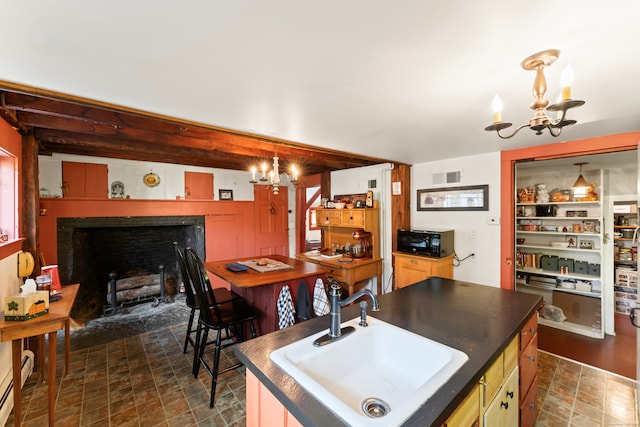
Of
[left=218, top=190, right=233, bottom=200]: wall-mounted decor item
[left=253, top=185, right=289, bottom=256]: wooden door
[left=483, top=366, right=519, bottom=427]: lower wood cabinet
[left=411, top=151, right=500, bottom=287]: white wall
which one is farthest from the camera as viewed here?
[left=253, top=185, right=289, bottom=256]: wooden door

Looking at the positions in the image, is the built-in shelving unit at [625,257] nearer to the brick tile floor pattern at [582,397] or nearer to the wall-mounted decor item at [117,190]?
the brick tile floor pattern at [582,397]

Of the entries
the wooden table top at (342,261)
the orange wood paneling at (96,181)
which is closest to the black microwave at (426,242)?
the wooden table top at (342,261)

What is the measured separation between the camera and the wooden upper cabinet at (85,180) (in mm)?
3195

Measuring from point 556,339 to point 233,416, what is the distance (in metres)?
3.39

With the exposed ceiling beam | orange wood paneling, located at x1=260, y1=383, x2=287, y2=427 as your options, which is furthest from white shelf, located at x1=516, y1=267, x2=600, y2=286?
orange wood paneling, located at x1=260, y1=383, x2=287, y2=427

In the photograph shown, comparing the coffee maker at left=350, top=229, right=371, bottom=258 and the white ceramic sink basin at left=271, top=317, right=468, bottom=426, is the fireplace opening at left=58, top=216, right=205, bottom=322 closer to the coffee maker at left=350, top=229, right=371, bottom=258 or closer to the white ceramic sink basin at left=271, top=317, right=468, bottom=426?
the coffee maker at left=350, top=229, right=371, bottom=258

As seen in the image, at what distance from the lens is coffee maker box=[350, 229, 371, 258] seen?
3.80 metres

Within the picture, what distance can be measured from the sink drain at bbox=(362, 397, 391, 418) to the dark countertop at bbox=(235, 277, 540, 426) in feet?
0.65

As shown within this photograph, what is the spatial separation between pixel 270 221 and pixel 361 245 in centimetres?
187

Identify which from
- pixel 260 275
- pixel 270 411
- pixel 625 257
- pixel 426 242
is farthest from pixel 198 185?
pixel 625 257

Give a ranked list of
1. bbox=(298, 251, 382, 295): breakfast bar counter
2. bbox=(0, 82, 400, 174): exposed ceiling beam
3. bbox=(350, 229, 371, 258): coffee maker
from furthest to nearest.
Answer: bbox=(350, 229, 371, 258): coffee maker, bbox=(298, 251, 382, 295): breakfast bar counter, bbox=(0, 82, 400, 174): exposed ceiling beam

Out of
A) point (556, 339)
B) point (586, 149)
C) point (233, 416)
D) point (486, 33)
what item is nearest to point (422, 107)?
point (486, 33)

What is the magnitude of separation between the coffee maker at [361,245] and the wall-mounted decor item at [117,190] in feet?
10.6

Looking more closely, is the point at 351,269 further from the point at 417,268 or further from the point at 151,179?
the point at 151,179
